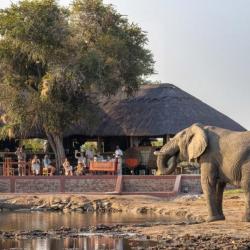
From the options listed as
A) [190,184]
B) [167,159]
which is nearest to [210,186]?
[167,159]

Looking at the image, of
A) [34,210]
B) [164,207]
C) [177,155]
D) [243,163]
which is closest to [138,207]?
[164,207]

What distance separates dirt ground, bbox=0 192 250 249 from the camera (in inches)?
648

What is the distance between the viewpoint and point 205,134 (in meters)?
19.1

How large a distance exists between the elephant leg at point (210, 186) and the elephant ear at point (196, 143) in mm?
334

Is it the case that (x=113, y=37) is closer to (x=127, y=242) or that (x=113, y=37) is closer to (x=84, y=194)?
(x=84, y=194)

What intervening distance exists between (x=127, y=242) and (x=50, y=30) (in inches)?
857

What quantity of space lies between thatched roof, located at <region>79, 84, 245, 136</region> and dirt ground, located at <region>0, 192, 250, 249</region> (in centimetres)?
1023

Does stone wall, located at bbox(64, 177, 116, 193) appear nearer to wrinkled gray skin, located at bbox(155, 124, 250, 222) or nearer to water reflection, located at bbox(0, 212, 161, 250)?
water reflection, located at bbox(0, 212, 161, 250)

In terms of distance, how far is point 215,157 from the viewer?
62.2ft

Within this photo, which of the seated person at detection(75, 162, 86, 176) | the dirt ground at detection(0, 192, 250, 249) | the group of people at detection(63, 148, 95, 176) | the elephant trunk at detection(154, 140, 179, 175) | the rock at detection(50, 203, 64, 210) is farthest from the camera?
the group of people at detection(63, 148, 95, 176)

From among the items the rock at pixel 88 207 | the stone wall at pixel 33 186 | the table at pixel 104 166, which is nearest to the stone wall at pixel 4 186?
the stone wall at pixel 33 186


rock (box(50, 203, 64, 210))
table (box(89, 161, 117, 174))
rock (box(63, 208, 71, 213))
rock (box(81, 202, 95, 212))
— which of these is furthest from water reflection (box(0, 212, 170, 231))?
table (box(89, 161, 117, 174))

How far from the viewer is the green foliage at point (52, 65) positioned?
123ft

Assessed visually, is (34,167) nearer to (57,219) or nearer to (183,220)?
(57,219)
